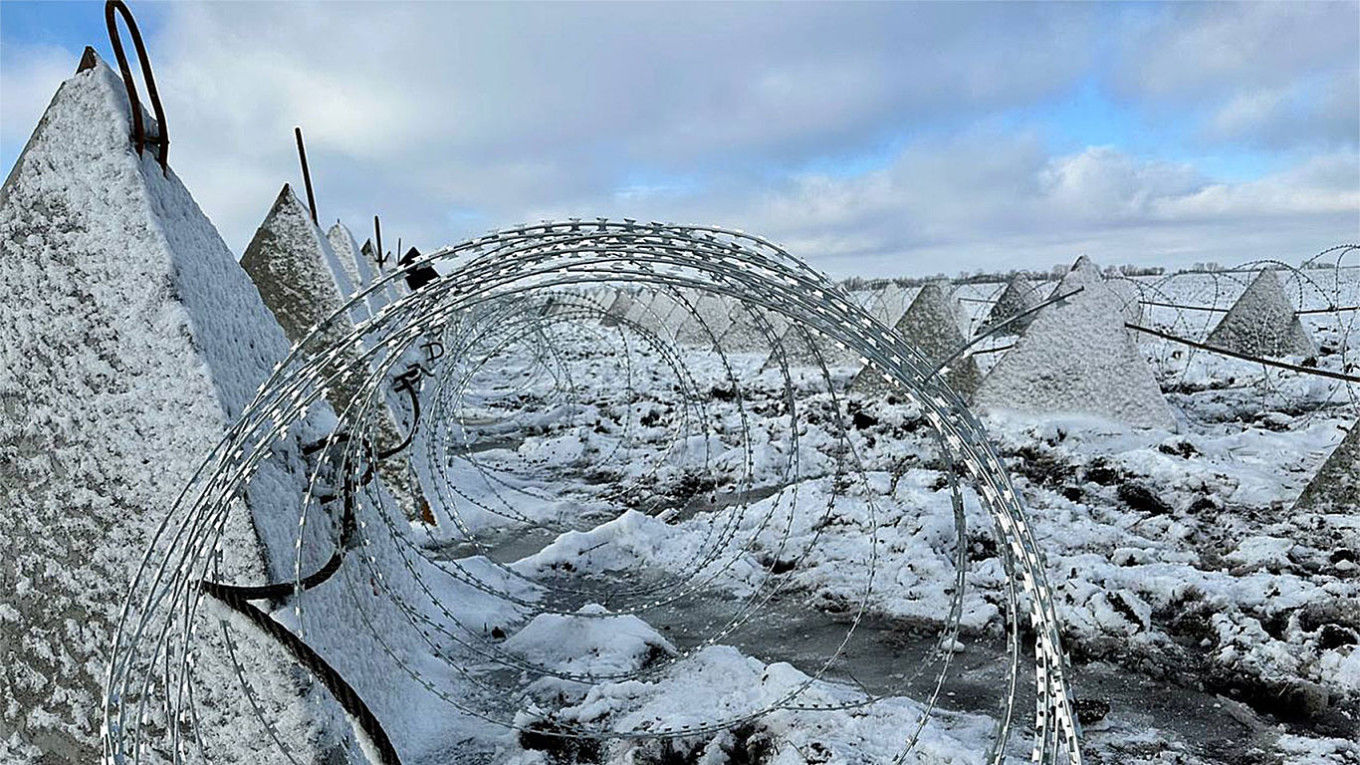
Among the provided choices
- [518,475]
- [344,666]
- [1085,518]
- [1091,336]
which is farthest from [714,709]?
[1091,336]

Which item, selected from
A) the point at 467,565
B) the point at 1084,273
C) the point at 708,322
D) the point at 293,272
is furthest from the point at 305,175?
the point at 708,322

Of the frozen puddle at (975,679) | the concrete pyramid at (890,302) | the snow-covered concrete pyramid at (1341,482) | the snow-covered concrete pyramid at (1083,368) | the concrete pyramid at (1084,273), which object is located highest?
the concrete pyramid at (890,302)

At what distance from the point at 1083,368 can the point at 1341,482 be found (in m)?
3.64

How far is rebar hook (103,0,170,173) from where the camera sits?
207 centimetres

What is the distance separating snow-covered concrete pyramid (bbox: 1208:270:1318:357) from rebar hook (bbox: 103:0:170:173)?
1371cm

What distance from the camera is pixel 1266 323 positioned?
12312 millimetres

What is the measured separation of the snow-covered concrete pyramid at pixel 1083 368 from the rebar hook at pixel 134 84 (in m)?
7.97

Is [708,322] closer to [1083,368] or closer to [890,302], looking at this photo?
[890,302]

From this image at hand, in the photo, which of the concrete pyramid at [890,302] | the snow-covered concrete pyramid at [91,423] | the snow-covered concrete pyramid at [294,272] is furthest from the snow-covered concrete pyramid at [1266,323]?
the snow-covered concrete pyramid at [91,423]

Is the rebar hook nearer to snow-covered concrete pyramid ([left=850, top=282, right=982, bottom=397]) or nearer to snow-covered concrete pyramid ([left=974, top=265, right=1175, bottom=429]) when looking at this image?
snow-covered concrete pyramid ([left=974, top=265, right=1175, bottom=429])

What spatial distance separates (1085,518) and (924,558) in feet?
5.06

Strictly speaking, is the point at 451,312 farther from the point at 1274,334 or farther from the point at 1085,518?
the point at 1274,334

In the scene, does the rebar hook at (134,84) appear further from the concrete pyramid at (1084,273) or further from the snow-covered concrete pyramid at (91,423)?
the concrete pyramid at (1084,273)

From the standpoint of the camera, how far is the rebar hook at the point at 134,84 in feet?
6.81
